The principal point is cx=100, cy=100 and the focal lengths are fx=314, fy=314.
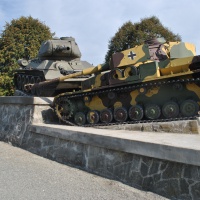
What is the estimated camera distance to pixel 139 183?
549 centimetres

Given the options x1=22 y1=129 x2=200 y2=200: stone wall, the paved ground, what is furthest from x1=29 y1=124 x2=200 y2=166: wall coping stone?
the paved ground

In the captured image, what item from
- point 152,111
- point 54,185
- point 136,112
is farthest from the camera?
point 136,112

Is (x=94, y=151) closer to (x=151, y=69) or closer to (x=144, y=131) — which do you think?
(x=144, y=131)

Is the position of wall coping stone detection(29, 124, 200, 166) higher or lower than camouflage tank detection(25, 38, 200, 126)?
lower

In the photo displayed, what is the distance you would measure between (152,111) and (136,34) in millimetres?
21984

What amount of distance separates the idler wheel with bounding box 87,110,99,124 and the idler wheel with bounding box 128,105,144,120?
3.43 ft

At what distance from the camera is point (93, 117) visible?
8.65 m

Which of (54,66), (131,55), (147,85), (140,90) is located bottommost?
(140,90)

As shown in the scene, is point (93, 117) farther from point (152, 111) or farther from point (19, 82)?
point (19, 82)

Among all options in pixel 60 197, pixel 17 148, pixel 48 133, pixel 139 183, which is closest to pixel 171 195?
pixel 139 183

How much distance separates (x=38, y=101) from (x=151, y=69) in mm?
3842

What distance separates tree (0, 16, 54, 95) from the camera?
25.0 meters

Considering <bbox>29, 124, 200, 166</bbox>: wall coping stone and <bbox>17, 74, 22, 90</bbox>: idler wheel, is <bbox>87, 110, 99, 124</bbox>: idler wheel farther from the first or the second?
<bbox>17, 74, 22, 90</bbox>: idler wheel

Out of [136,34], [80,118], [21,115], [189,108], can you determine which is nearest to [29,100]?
[21,115]
